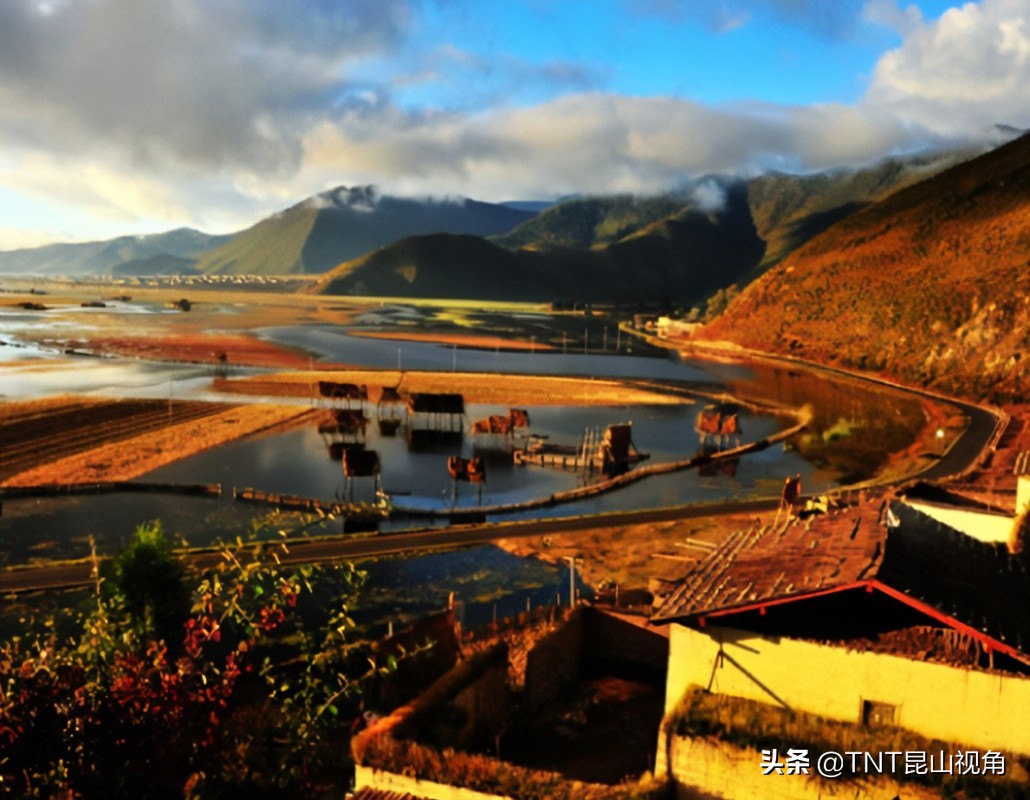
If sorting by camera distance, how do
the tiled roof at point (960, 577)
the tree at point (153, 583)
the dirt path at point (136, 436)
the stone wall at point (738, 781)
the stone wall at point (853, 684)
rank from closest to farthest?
1. the stone wall at point (738, 781)
2. the stone wall at point (853, 684)
3. the tiled roof at point (960, 577)
4. the tree at point (153, 583)
5. the dirt path at point (136, 436)

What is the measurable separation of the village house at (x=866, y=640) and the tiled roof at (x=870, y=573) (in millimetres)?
29

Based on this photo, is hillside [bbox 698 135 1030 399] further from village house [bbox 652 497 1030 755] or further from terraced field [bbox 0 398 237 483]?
village house [bbox 652 497 1030 755]

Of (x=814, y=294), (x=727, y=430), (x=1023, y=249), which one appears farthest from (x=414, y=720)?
(x=814, y=294)

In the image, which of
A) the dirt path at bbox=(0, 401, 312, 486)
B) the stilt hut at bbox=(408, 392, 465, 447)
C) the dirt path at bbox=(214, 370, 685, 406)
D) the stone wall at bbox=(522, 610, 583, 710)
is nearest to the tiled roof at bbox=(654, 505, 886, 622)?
the stone wall at bbox=(522, 610, 583, 710)

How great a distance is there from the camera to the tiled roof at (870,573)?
1141cm

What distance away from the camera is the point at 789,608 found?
38.9 ft

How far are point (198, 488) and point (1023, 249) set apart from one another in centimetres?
8651

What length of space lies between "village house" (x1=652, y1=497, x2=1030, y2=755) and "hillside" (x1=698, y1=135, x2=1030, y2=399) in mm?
65651

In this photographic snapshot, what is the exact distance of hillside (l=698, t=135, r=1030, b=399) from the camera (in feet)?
262

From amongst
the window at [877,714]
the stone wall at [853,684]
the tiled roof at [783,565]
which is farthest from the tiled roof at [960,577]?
the window at [877,714]

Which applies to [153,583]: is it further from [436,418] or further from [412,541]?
[436,418]

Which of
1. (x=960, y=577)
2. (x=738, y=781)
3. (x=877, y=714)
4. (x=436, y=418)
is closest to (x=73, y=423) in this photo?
(x=436, y=418)

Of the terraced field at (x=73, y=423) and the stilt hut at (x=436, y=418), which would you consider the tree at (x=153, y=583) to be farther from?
the stilt hut at (x=436, y=418)

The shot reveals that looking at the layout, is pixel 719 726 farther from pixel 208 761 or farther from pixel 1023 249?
pixel 1023 249
